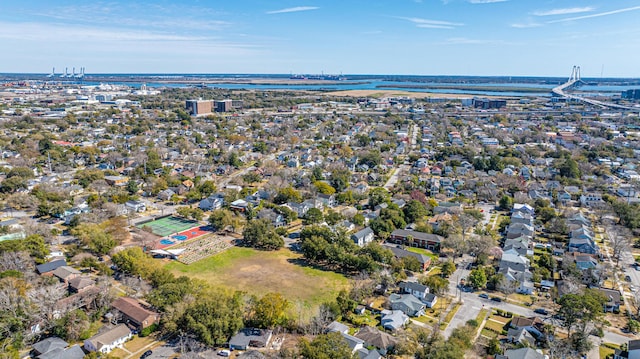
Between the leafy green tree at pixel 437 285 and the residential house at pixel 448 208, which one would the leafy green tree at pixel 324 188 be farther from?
the leafy green tree at pixel 437 285

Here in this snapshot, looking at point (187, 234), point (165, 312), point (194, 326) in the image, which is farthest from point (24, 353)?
point (187, 234)

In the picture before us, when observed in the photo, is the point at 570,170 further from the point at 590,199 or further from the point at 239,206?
the point at 239,206

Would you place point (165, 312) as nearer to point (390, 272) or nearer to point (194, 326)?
point (194, 326)

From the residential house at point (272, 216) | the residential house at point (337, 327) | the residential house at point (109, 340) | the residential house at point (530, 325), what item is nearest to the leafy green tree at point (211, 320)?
the residential house at point (109, 340)

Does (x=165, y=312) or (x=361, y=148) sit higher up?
(x=361, y=148)

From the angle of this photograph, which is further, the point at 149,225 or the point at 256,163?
the point at 256,163

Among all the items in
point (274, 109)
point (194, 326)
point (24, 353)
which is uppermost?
point (274, 109)
